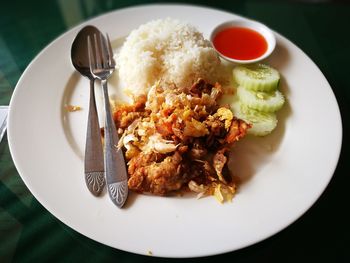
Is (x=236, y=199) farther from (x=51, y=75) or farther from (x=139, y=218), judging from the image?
(x=51, y=75)

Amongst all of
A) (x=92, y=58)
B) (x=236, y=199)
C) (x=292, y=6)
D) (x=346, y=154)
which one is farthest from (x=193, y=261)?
(x=292, y=6)

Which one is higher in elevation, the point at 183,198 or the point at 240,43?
the point at 240,43

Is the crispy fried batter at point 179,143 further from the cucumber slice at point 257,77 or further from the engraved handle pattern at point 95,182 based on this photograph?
the cucumber slice at point 257,77

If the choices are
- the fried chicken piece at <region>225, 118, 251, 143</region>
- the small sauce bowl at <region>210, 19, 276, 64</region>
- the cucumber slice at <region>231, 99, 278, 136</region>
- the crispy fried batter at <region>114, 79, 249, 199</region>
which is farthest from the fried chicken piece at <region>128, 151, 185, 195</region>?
the small sauce bowl at <region>210, 19, 276, 64</region>

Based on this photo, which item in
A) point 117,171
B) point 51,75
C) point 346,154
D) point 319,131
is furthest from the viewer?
point 51,75

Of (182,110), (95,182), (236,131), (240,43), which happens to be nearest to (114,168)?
(95,182)

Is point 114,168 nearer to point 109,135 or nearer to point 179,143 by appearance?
point 109,135
